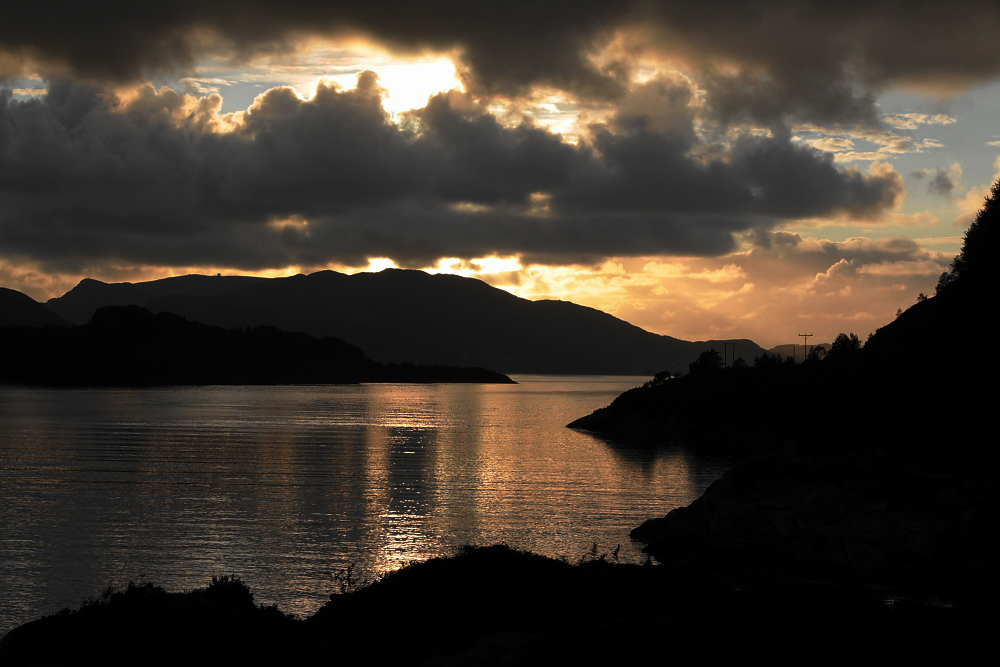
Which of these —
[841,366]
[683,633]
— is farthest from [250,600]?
[841,366]

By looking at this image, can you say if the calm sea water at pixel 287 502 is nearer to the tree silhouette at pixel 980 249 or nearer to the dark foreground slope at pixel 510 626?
the dark foreground slope at pixel 510 626

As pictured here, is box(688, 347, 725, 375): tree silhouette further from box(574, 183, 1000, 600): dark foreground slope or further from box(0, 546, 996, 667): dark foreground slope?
box(0, 546, 996, 667): dark foreground slope

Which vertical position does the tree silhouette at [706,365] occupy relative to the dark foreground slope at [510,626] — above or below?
above

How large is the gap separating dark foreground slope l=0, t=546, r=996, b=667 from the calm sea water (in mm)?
8122

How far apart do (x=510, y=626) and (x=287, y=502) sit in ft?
115

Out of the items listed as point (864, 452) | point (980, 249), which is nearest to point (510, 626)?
point (864, 452)

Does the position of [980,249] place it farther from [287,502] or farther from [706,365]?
[287,502]

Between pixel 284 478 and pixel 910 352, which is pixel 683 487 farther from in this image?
pixel 910 352

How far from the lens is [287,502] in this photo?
52688mm

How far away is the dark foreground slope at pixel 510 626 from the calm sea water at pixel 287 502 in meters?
8.12

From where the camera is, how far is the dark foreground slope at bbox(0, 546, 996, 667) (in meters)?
15.6

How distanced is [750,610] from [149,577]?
24.7 metres

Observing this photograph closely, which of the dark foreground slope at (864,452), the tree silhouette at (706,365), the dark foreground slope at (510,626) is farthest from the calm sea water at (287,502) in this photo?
the tree silhouette at (706,365)

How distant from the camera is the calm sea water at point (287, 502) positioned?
34.1 meters
